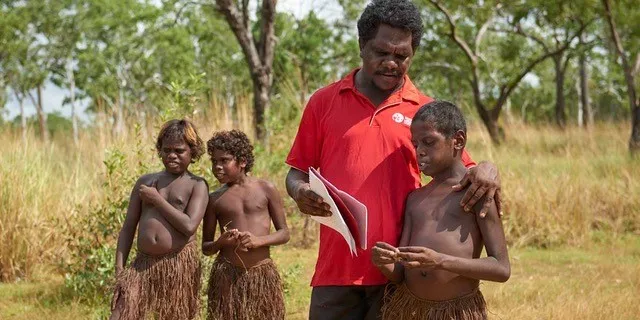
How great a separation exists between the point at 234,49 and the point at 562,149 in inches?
722

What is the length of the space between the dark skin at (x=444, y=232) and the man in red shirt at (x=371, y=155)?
8 cm

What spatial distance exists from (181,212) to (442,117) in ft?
5.88

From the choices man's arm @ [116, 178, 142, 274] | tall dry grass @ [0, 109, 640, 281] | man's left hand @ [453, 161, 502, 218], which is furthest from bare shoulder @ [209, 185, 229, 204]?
man's left hand @ [453, 161, 502, 218]

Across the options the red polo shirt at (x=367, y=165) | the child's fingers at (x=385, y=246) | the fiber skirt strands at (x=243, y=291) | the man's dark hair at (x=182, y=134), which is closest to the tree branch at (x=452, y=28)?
the man's dark hair at (x=182, y=134)

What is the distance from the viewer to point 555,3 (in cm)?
1590

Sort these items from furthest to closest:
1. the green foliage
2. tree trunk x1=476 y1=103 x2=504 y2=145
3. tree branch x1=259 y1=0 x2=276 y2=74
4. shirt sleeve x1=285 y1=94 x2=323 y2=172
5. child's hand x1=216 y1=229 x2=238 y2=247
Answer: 1. tree trunk x1=476 y1=103 x2=504 y2=145
2. tree branch x1=259 y1=0 x2=276 y2=74
3. the green foliage
4. child's hand x1=216 y1=229 x2=238 y2=247
5. shirt sleeve x1=285 y1=94 x2=323 y2=172

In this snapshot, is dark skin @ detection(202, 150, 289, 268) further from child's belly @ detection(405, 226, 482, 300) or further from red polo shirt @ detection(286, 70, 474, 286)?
child's belly @ detection(405, 226, 482, 300)

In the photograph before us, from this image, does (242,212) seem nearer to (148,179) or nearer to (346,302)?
(148,179)

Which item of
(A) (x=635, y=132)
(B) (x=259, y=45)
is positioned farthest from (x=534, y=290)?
(A) (x=635, y=132)

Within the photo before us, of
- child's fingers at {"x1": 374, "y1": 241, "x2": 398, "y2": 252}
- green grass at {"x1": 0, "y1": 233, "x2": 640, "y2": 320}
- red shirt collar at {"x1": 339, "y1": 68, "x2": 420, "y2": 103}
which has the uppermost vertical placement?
red shirt collar at {"x1": 339, "y1": 68, "x2": 420, "y2": 103}

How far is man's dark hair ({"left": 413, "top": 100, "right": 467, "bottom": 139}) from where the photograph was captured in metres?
2.86

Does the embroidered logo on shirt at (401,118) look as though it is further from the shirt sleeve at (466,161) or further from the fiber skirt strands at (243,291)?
the fiber skirt strands at (243,291)

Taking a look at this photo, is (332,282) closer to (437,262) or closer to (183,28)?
(437,262)

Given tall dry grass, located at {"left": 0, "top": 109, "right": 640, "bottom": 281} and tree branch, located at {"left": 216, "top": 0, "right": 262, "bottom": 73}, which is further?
tree branch, located at {"left": 216, "top": 0, "right": 262, "bottom": 73}
